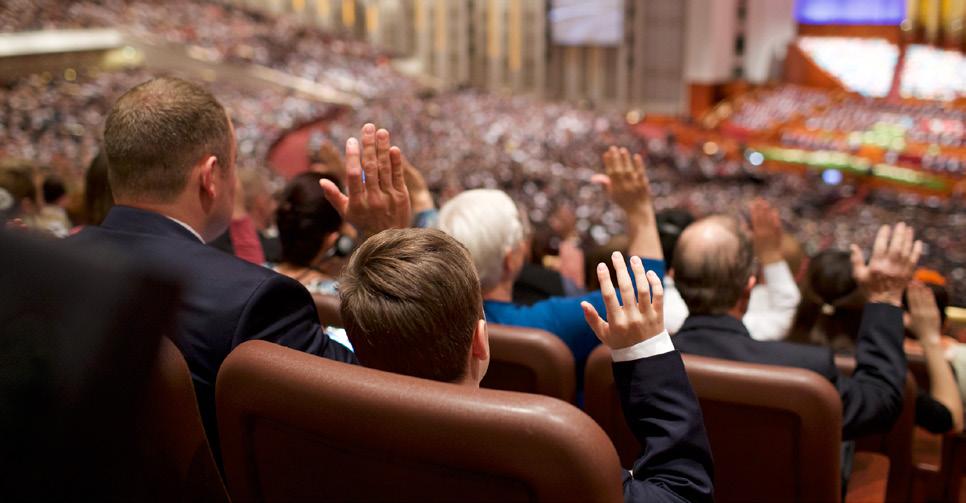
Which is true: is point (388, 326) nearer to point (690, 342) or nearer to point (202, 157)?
point (202, 157)

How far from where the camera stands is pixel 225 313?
4.10 feet

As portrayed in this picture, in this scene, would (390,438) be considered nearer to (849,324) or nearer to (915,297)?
(915,297)

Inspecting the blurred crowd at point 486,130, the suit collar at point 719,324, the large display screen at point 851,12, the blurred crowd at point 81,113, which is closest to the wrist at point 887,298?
the suit collar at point 719,324

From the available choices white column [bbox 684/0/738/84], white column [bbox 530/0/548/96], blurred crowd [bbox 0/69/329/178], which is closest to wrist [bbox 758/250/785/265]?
blurred crowd [bbox 0/69/329/178]

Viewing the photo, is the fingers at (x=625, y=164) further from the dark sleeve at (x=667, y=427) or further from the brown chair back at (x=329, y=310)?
the dark sleeve at (x=667, y=427)

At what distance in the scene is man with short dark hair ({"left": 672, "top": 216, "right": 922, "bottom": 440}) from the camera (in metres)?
1.75

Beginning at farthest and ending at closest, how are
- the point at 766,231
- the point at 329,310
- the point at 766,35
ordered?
1. the point at 766,35
2. the point at 766,231
3. the point at 329,310

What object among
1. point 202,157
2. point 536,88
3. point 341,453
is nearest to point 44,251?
point 341,453

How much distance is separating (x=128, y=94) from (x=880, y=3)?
11961mm

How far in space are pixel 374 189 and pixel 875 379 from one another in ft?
3.59

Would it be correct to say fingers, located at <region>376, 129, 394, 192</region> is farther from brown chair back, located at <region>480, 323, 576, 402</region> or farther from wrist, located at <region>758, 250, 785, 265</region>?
wrist, located at <region>758, 250, 785, 265</region>

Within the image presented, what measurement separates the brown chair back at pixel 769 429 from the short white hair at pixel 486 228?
53cm

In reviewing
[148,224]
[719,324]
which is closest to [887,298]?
[719,324]

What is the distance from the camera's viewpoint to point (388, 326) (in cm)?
103
